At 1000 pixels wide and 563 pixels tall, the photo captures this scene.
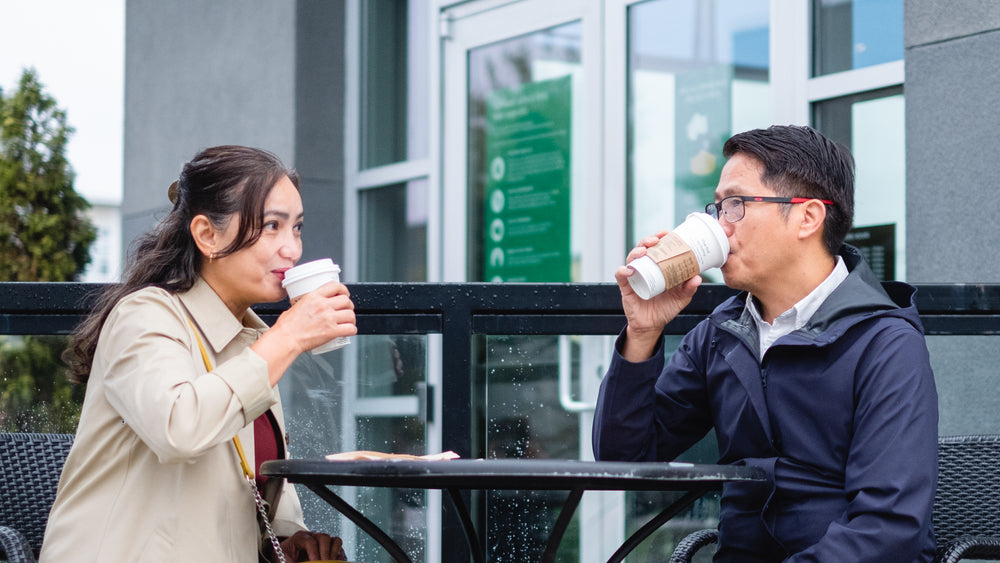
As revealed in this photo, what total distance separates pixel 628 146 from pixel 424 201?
5.07 ft

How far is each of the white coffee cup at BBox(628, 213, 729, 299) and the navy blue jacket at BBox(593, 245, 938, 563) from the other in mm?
220

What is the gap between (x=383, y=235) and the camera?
6855 mm

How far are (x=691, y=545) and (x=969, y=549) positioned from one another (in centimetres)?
58

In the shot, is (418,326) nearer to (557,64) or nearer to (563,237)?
(563,237)

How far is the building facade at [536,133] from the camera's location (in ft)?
9.70

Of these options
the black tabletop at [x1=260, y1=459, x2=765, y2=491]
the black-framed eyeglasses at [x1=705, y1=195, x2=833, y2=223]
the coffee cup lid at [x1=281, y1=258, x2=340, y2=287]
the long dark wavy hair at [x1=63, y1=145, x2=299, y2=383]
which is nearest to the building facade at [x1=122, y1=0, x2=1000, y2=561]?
the long dark wavy hair at [x1=63, y1=145, x2=299, y2=383]

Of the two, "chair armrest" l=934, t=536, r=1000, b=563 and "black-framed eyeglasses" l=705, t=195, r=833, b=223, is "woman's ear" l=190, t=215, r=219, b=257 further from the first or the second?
"chair armrest" l=934, t=536, r=1000, b=563

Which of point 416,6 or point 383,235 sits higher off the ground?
point 416,6

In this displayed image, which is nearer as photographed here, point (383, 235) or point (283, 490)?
point (283, 490)

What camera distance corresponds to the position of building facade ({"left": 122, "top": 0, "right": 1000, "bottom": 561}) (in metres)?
2.96

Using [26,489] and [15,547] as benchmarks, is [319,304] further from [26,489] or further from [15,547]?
[26,489]

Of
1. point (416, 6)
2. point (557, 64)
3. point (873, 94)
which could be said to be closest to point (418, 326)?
point (873, 94)

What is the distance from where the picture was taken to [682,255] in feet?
7.02

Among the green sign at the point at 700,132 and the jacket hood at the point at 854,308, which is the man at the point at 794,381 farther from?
the green sign at the point at 700,132
